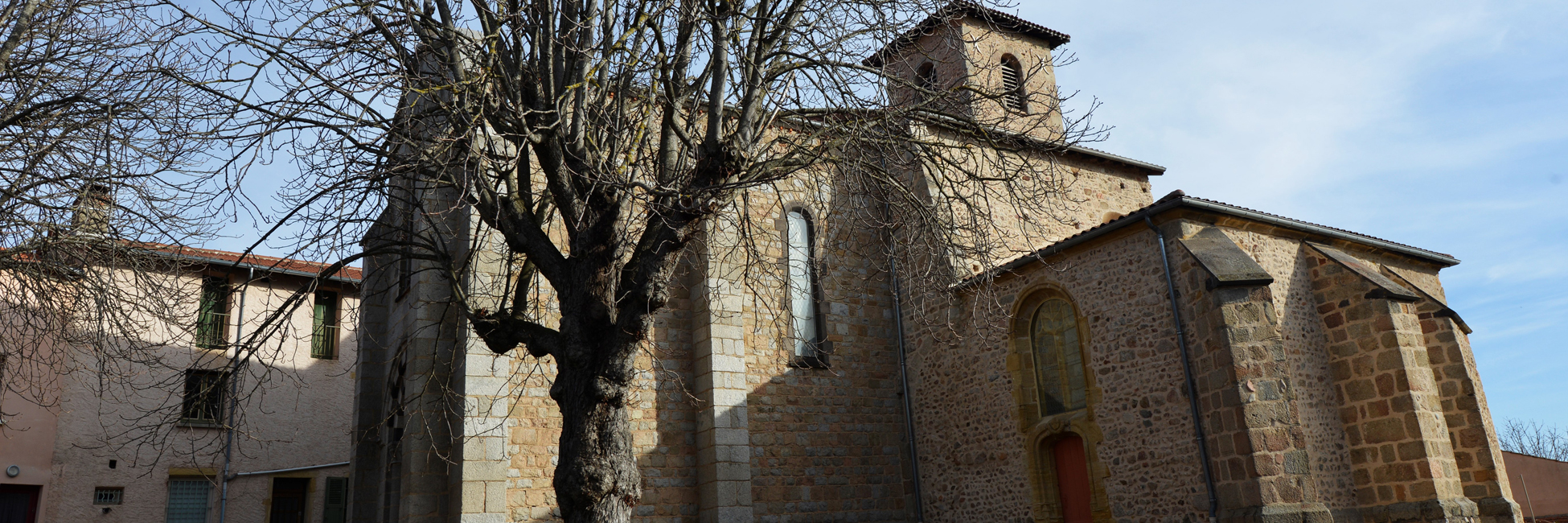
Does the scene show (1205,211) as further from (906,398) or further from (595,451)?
(595,451)

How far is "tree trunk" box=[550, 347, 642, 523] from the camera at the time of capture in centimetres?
666

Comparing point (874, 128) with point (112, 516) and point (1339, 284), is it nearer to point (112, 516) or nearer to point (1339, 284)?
point (1339, 284)

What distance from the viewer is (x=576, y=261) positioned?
7.29m

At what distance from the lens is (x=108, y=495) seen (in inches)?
661

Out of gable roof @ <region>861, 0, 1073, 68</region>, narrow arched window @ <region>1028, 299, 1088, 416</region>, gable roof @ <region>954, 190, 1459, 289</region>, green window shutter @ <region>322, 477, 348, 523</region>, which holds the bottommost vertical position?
green window shutter @ <region>322, 477, 348, 523</region>

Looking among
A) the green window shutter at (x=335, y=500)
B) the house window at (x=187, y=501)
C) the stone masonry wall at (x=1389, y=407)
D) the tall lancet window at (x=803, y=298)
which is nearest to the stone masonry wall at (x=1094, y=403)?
the tall lancet window at (x=803, y=298)

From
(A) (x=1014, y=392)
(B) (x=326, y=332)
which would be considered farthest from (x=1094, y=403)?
(B) (x=326, y=332)

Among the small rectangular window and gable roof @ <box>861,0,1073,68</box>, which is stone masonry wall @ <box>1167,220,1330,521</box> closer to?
gable roof @ <box>861,0,1073,68</box>

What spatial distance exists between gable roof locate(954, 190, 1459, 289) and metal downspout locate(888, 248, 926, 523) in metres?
1.22

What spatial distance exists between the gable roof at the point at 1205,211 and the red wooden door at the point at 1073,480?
2.30 m

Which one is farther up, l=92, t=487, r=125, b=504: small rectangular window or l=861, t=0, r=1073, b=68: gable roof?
l=861, t=0, r=1073, b=68: gable roof

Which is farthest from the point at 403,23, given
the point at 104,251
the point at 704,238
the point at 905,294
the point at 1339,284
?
the point at 1339,284

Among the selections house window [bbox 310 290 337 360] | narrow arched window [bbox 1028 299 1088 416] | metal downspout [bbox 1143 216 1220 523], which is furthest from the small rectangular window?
metal downspout [bbox 1143 216 1220 523]

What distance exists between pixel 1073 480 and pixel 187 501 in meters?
15.8
